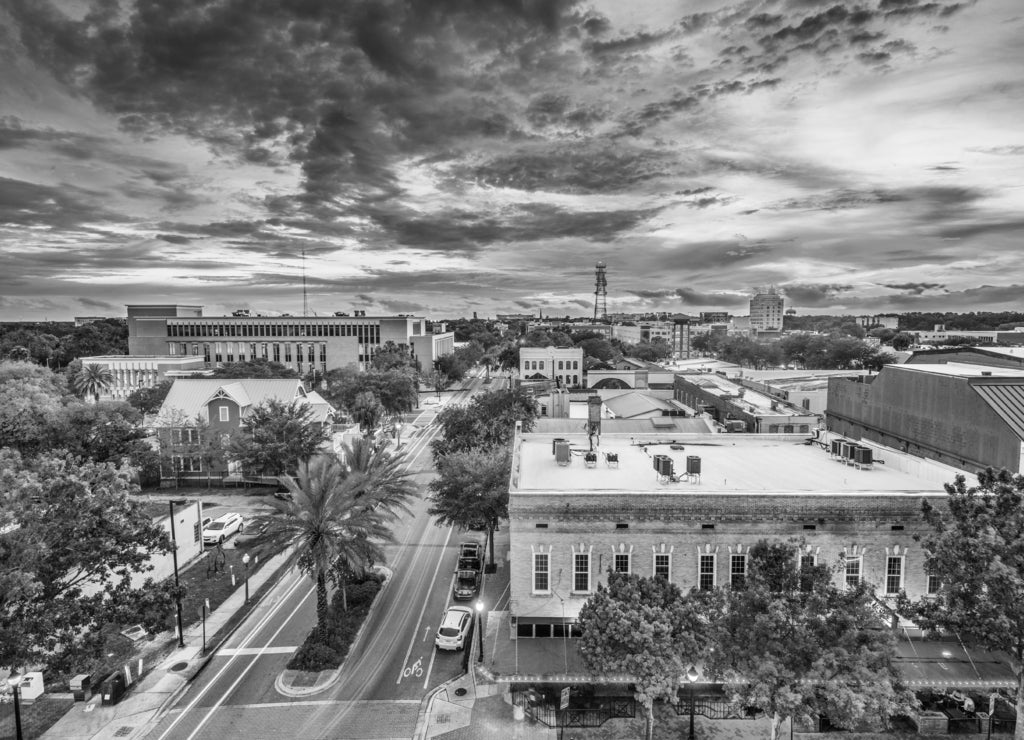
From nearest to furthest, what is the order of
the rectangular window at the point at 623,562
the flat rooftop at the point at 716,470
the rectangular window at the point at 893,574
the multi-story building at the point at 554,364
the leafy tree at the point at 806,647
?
the leafy tree at the point at 806,647 < the rectangular window at the point at 893,574 < the rectangular window at the point at 623,562 < the flat rooftop at the point at 716,470 < the multi-story building at the point at 554,364

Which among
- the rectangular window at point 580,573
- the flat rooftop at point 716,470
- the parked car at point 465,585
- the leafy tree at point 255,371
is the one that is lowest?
the parked car at point 465,585

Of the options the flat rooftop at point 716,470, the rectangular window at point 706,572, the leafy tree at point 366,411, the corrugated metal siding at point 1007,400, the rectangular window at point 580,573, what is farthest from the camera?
the leafy tree at point 366,411

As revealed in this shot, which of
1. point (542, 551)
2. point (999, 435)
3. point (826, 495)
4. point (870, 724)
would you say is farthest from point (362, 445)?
point (999, 435)

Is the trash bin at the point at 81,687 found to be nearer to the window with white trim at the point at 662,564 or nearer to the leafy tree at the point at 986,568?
the window with white trim at the point at 662,564

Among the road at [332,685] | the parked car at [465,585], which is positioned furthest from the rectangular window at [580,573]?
the parked car at [465,585]

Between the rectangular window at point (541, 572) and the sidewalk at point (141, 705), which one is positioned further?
the rectangular window at point (541, 572)

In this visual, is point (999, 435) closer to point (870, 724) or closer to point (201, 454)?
point (870, 724)

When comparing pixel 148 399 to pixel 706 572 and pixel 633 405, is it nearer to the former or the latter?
pixel 633 405
